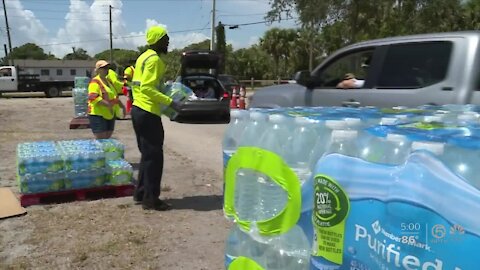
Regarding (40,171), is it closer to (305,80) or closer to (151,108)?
(151,108)

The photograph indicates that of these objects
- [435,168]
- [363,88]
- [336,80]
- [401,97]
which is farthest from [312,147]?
[336,80]

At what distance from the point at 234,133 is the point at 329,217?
1.21m

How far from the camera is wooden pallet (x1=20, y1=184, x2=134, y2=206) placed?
5.84 metres

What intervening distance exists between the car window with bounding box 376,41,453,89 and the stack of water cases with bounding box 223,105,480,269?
258 cm

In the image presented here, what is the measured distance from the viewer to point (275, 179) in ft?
7.70

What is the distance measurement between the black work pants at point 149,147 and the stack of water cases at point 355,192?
9.06ft

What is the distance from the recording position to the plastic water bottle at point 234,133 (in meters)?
2.95

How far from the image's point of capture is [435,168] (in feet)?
5.23

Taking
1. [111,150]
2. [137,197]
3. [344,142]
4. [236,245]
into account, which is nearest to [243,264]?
[236,245]

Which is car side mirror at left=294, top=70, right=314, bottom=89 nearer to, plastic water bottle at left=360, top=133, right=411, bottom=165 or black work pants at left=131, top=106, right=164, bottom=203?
black work pants at left=131, top=106, right=164, bottom=203

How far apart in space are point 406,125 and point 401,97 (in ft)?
10.6

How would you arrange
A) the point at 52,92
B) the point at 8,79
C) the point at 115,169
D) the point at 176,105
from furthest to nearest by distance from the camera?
the point at 52,92, the point at 8,79, the point at 115,169, the point at 176,105

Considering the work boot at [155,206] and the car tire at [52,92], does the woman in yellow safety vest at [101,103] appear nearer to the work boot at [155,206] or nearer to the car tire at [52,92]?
the work boot at [155,206]

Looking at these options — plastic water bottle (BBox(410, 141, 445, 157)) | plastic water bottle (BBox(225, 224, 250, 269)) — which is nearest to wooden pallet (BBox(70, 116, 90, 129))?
plastic water bottle (BBox(225, 224, 250, 269))
